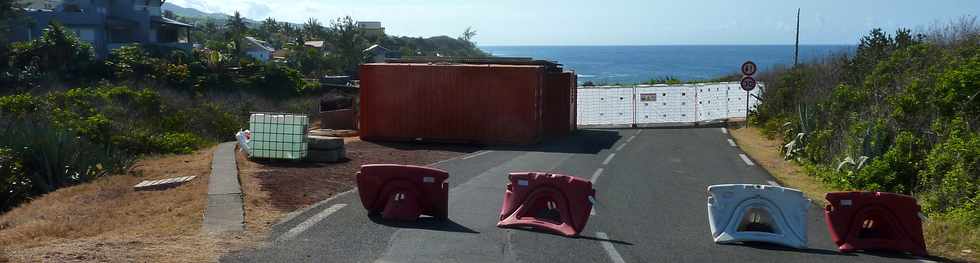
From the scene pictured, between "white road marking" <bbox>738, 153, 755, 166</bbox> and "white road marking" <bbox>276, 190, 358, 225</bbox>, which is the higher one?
"white road marking" <bbox>276, 190, 358, 225</bbox>

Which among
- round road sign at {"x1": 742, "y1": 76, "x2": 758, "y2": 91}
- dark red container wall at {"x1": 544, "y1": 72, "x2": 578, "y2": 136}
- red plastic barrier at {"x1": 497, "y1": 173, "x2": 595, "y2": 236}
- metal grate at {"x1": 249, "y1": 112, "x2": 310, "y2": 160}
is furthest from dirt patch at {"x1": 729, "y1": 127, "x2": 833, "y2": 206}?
metal grate at {"x1": 249, "y1": 112, "x2": 310, "y2": 160}

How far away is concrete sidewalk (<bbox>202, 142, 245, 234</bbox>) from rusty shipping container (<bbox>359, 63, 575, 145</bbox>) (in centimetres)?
909

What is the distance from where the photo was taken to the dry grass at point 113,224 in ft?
27.3

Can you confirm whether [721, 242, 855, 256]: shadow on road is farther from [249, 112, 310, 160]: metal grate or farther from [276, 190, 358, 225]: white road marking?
[249, 112, 310, 160]: metal grate

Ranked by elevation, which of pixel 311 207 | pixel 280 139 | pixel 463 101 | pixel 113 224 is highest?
pixel 463 101

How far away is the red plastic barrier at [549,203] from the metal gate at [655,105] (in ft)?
92.2

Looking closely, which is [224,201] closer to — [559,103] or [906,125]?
[906,125]

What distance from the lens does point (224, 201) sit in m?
12.1

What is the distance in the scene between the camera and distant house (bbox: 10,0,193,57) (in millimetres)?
57812

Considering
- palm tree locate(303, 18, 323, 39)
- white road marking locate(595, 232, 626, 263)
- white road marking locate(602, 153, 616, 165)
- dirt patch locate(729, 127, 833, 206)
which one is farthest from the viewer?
palm tree locate(303, 18, 323, 39)

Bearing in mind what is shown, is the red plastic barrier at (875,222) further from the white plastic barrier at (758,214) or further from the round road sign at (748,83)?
the round road sign at (748,83)

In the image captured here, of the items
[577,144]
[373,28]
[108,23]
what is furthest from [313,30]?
[577,144]

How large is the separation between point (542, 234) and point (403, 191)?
5.76ft

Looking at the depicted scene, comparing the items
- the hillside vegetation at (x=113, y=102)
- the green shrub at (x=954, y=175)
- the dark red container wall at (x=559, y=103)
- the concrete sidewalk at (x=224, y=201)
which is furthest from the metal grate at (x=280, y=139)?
the dark red container wall at (x=559, y=103)
